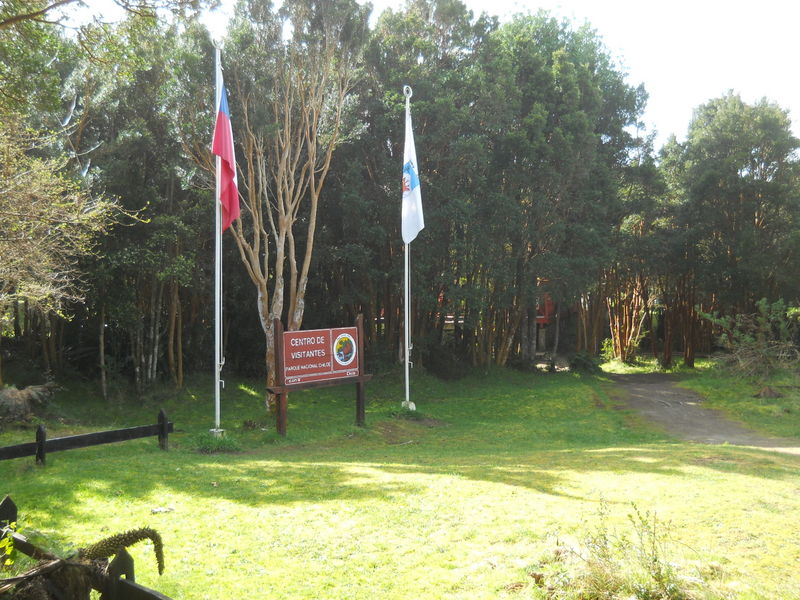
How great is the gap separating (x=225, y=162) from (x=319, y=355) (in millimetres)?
4294

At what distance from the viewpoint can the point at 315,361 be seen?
13.9m

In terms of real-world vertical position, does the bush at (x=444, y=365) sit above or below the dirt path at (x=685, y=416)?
above

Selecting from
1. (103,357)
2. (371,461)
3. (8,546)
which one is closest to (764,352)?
(371,461)

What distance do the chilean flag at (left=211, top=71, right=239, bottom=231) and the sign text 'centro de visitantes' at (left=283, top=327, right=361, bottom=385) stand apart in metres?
2.64

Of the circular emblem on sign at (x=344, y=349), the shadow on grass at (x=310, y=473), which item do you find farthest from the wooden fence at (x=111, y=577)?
the circular emblem on sign at (x=344, y=349)

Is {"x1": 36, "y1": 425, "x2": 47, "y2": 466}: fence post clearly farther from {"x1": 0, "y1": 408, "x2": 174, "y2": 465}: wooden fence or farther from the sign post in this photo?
the sign post

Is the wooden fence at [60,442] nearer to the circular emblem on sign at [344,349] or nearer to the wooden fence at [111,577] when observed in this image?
the circular emblem on sign at [344,349]

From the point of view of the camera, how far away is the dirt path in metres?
13.6

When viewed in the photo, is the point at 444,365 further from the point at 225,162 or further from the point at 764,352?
the point at 225,162

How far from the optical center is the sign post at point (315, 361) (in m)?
13.3

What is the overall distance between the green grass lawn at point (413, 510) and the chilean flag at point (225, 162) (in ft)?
14.7

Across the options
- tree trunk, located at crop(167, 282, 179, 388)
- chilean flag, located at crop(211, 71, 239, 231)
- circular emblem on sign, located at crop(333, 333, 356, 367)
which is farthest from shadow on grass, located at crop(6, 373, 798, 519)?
chilean flag, located at crop(211, 71, 239, 231)

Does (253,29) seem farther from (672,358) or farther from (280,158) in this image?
(672,358)

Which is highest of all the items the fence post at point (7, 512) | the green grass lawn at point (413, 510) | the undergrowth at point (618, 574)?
the fence post at point (7, 512)
